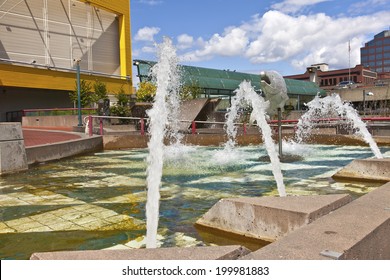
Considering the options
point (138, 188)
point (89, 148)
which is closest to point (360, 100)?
point (89, 148)

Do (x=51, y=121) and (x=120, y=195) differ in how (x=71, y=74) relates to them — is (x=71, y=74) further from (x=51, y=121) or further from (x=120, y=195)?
(x=120, y=195)

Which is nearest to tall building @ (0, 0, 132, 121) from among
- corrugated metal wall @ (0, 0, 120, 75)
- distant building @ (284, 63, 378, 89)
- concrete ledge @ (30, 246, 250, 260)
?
corrugated metal wall @ (0, 0, 120, 75)

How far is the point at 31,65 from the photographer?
36938mm

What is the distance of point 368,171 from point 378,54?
583 ft

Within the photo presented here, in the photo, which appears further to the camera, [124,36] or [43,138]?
[124,36]

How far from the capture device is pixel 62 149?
11000mm

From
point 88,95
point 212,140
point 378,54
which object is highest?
point 378,54

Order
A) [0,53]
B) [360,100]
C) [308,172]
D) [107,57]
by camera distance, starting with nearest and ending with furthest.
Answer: [308,172] → [0,53] → [107,57] → [360,100]

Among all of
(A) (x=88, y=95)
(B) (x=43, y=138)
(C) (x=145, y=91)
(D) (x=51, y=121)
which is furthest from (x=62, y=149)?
(C) (x=145, y=91)
